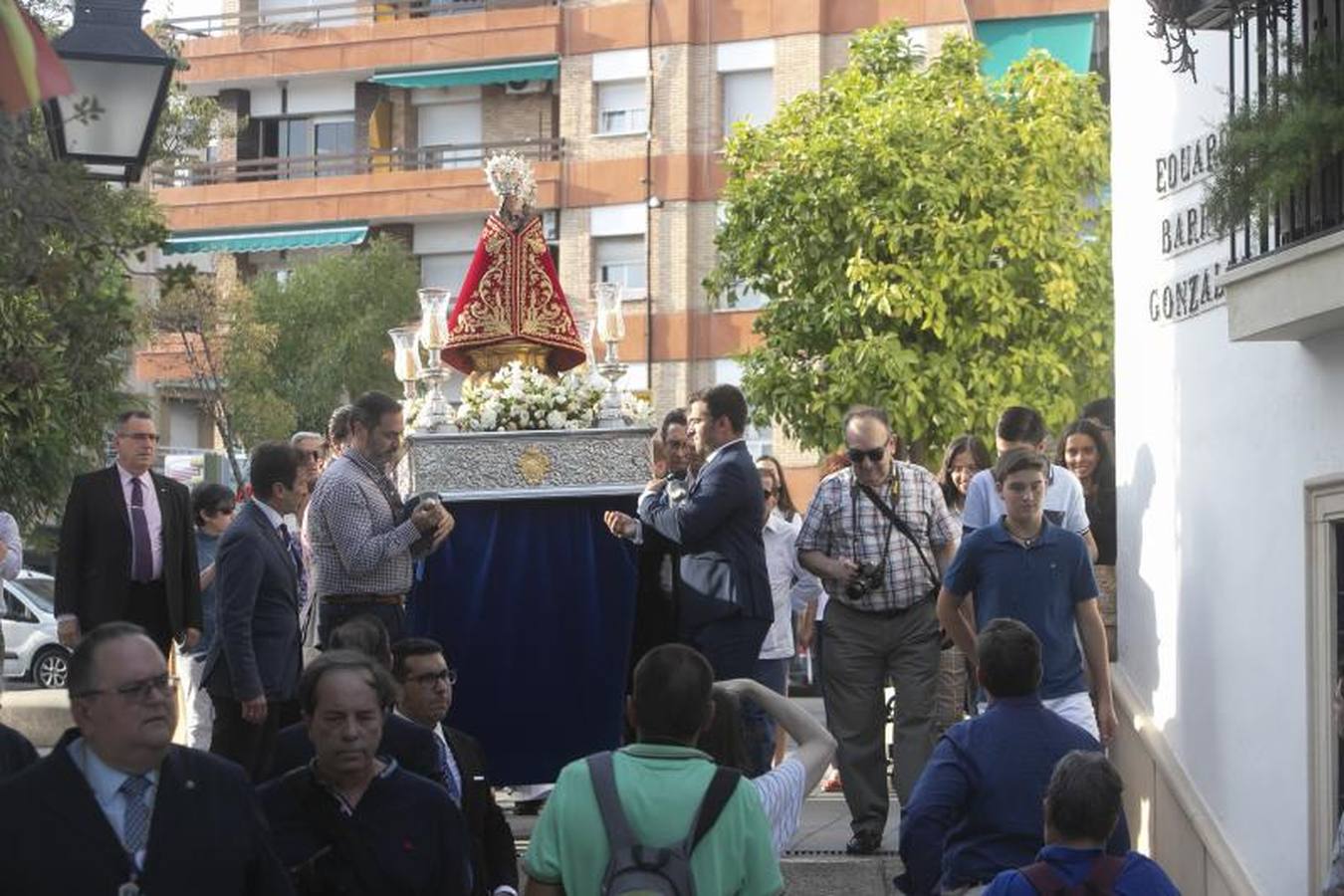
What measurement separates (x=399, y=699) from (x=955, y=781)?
1651 millimetres

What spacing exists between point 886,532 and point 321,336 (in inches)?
1275

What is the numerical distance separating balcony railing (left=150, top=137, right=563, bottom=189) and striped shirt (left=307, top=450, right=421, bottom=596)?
35602mm

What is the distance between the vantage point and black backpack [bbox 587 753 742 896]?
620cm

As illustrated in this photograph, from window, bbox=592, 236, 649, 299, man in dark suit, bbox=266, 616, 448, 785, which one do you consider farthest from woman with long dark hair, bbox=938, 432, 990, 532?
window, bbox=592, 236, 649, 299

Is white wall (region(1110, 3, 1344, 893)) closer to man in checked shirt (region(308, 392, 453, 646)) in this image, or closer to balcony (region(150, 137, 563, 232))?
man in checked shirt (region(308, 392, 453, 646))

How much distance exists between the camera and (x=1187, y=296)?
12102mm

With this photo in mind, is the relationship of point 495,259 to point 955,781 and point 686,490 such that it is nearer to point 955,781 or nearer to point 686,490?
point 686,490

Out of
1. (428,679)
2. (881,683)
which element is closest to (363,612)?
(881,683)

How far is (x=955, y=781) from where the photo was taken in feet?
26.0

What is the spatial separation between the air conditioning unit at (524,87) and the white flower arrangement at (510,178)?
109ft

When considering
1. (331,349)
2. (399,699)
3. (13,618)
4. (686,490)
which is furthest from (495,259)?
(331,349)

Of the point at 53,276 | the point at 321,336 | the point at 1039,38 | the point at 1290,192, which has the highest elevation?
the point at 1039,38

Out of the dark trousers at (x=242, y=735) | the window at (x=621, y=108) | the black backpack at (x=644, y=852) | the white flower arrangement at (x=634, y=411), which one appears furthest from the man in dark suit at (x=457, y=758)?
the window at (x=621, y=108)

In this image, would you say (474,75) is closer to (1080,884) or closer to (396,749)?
(396,749)
